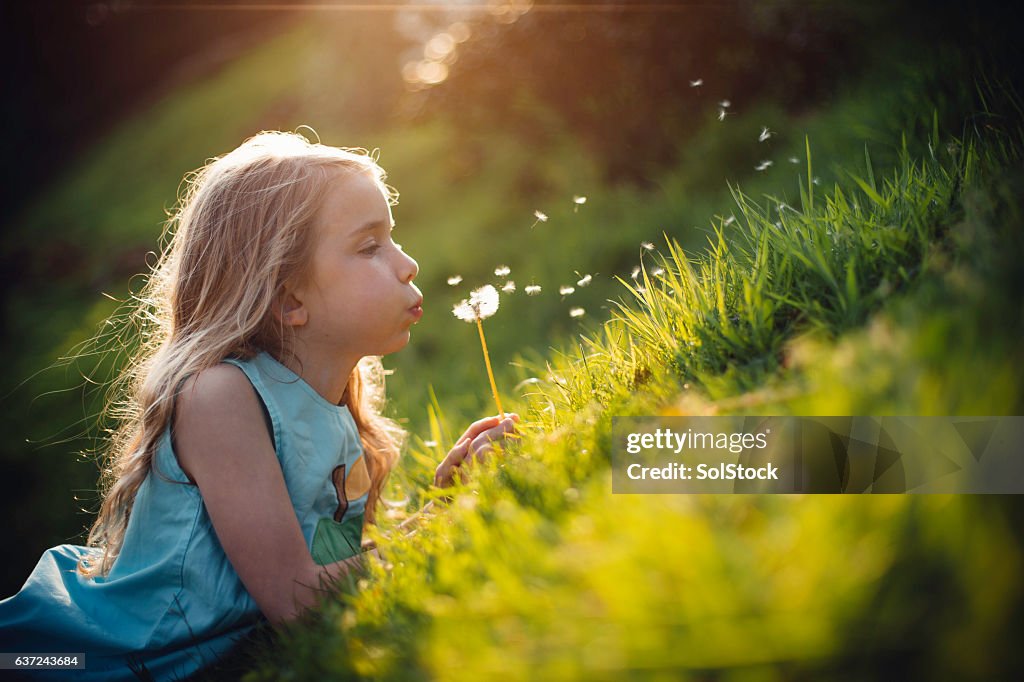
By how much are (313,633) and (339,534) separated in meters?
0.66

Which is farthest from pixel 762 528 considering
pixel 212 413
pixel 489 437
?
pixel 212 413

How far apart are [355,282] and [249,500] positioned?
2.21ft

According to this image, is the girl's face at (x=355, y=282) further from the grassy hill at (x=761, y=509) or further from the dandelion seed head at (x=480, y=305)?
the grassy hill at (x=761, y=509)

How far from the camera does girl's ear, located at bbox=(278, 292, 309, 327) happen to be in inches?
83.0

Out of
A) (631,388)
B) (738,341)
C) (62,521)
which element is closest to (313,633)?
(631,388)

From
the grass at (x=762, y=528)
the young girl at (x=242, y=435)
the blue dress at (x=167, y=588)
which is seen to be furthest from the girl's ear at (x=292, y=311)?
the grass at (x=762, y=528)

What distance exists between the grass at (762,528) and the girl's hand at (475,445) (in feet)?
0.50

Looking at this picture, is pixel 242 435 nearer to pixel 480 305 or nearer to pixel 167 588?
pixel 167 588

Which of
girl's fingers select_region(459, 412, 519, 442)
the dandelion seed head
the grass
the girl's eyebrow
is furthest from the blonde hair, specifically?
the grass

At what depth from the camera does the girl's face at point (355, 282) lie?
2.05 m

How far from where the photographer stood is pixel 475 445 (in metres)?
2.03

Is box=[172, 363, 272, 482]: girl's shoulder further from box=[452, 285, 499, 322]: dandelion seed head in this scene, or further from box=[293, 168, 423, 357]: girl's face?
box=[452, 285, 499, 322]: dandelion seed head

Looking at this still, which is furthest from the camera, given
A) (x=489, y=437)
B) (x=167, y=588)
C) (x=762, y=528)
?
(x=489, y=437)

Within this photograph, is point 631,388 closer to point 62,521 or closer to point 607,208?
point 62,521
